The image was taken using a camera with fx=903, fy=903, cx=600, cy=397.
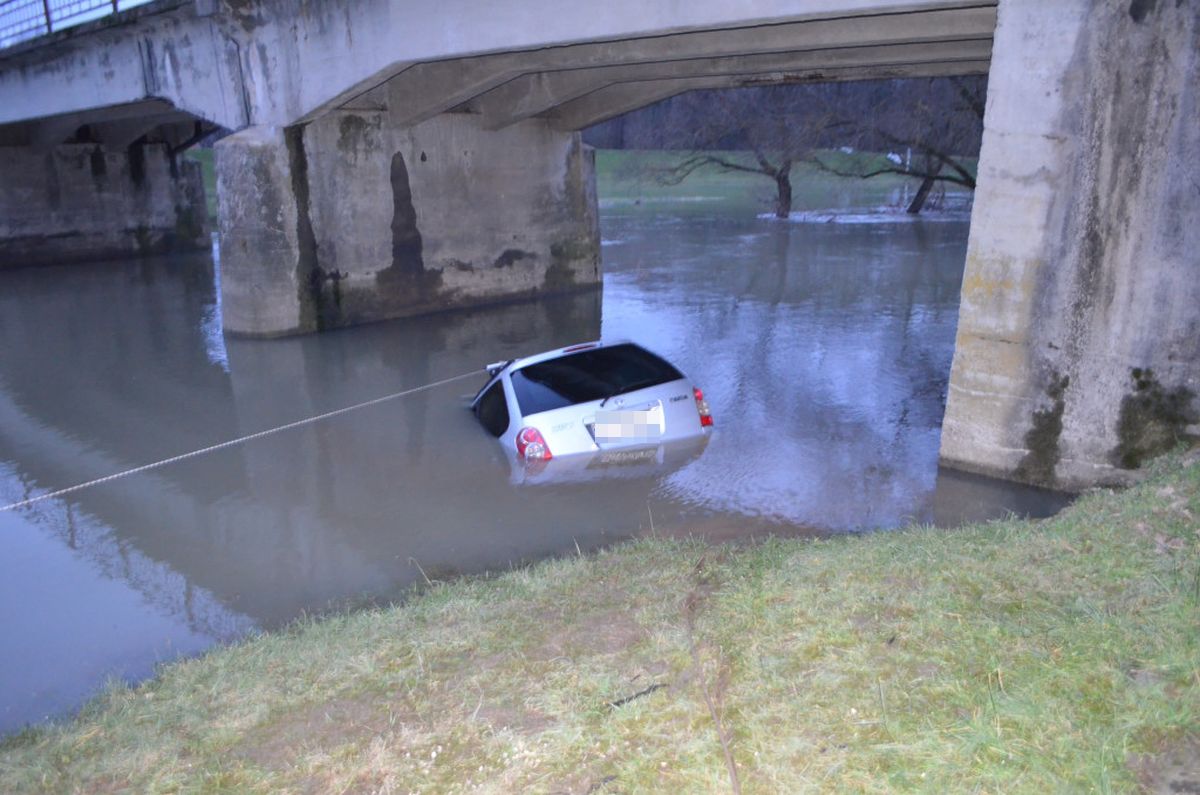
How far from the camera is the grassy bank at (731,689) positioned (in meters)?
3.05

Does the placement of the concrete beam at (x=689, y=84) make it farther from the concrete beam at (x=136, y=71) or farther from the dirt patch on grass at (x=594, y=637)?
the dirt patch on grass at (x=594, y=637)

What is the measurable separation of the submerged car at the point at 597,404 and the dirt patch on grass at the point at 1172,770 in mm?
5739

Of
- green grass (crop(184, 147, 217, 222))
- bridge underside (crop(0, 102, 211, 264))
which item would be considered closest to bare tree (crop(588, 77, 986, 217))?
bridge underside (crop(0, 102, 211, 264))

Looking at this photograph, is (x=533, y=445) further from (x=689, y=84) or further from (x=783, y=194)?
(x=783, y=194)

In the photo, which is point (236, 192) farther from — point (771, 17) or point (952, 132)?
point (952, 132)

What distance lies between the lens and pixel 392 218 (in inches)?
663

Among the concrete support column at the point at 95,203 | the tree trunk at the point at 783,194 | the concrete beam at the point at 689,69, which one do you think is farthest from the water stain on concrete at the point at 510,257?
the tree trunk at the point at 783,194

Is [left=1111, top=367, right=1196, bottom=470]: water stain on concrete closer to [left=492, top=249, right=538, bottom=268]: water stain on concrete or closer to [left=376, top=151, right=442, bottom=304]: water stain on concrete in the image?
[left=376, top=151, right=442, bottom=304]: water stain on concrete

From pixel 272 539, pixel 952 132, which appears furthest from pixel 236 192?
pixel 952 132

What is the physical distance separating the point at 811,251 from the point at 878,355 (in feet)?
45.0

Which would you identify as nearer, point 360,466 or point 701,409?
point 701,409

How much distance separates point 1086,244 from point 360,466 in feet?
22.7

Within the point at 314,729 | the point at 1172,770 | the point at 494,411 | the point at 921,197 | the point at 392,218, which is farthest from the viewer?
the point at 921,197

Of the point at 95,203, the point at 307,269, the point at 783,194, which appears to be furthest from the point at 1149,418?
the point at 783,194
